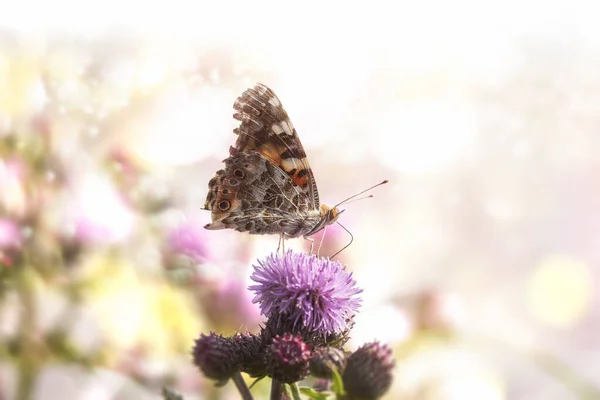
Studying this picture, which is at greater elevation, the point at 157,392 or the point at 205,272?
the point at 205,272

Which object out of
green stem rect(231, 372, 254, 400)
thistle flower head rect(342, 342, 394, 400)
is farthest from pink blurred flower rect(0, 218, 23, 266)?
thistle flower head rect(342, 342, 394, 400)

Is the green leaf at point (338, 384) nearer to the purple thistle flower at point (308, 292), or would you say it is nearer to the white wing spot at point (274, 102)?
the purple thistle flower at point (308, 292)

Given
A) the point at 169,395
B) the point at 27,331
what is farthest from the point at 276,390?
the point at 27,331

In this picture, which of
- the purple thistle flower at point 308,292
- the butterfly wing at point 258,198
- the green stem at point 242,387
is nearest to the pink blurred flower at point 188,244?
the butterfly wing at point 258,198

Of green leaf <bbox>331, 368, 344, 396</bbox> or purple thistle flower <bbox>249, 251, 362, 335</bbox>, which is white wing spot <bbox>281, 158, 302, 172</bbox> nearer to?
purple thistle flower <bbox>249, 251, 362, 335</bbox>

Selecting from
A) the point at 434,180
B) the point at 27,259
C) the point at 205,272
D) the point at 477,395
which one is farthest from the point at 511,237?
the point at 27,259

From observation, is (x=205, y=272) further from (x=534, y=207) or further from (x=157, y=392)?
(x=534, y=207)
